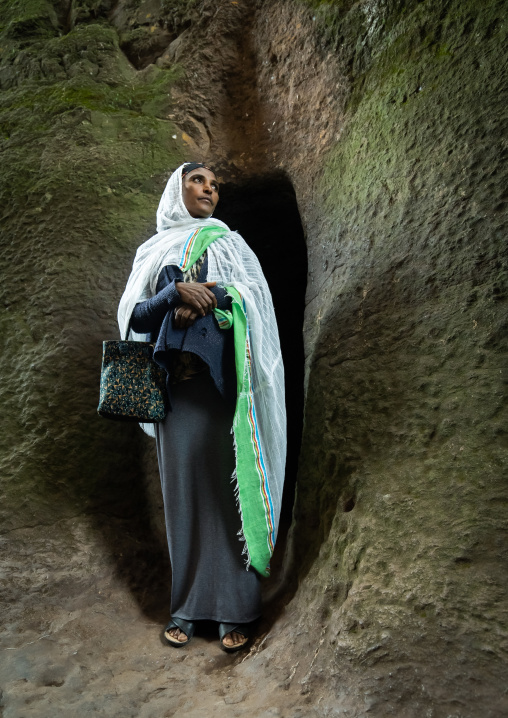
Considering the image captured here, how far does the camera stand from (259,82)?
10.6 feet

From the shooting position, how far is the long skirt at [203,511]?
2.12 metres

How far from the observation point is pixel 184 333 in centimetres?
213

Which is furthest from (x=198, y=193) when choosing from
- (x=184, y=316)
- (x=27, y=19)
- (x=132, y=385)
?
(x=27, y=19)

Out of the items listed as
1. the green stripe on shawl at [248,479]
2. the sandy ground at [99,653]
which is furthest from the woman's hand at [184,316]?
the sandy ground at [99,653]

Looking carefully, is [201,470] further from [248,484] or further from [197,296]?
[197,296]

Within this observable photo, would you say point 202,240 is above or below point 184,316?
above

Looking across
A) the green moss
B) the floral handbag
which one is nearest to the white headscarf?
the floral handbag

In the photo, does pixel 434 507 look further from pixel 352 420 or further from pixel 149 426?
pixel 149 426

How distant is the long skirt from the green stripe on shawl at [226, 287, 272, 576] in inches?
3.0

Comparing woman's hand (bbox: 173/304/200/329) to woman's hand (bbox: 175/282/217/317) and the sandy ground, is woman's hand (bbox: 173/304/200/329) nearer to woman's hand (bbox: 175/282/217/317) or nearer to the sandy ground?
woman's hand (bbox: 175/282/217/317)

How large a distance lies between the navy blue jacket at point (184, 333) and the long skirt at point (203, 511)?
0.08 m

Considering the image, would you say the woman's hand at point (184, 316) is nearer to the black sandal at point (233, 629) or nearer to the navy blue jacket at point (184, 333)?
the navy blue jacket at point (184, 333)

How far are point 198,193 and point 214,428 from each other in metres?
0.86

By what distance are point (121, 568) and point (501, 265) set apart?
1.64 metres
